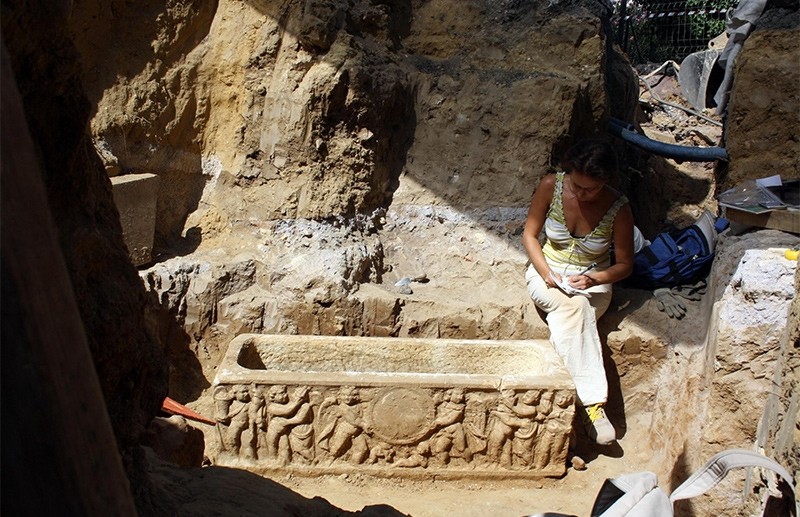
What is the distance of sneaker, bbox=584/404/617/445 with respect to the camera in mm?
4105

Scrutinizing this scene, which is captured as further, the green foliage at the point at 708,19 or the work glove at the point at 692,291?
the green foliage at the point at 708,19

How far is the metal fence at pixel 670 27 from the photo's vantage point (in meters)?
12.3

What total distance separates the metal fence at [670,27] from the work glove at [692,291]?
343 inches

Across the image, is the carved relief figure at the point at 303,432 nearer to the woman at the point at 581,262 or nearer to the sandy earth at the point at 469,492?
the sandy earth at the point at 469,492

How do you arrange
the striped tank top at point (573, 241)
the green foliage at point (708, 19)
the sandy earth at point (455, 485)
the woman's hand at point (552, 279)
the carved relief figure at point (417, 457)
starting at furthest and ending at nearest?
1. the green foliage at point (708, 19)
2. the woman's hand at point (552, 279)
3. the striped tank top at point (573, 241)
4. the carved relief figure at point (417, 457)
5. the sandy earth at point (455, 485)

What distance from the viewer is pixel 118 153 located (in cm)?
508

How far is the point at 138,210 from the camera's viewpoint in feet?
15.9

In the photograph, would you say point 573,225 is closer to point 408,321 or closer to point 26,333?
point 408,321

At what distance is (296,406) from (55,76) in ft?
9.07

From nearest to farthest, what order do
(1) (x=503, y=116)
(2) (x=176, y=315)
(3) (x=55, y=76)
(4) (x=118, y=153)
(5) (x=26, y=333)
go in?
(5) (x=26, y=333)
(3) (x=55, y=76)
(2) (x=176, y=315)
(4) (x=118, y=153)
(1) (x=503, y=116)

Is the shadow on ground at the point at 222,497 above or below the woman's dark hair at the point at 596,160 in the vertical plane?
below

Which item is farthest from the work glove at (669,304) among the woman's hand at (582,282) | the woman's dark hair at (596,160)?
the woman's dark hair at (596,160)

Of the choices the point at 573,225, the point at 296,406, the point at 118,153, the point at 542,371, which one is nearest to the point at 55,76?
the point at 296,406

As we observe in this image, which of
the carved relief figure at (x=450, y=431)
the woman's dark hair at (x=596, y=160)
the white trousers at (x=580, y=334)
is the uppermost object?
the woman's dark hair at (x=596, y=160)
